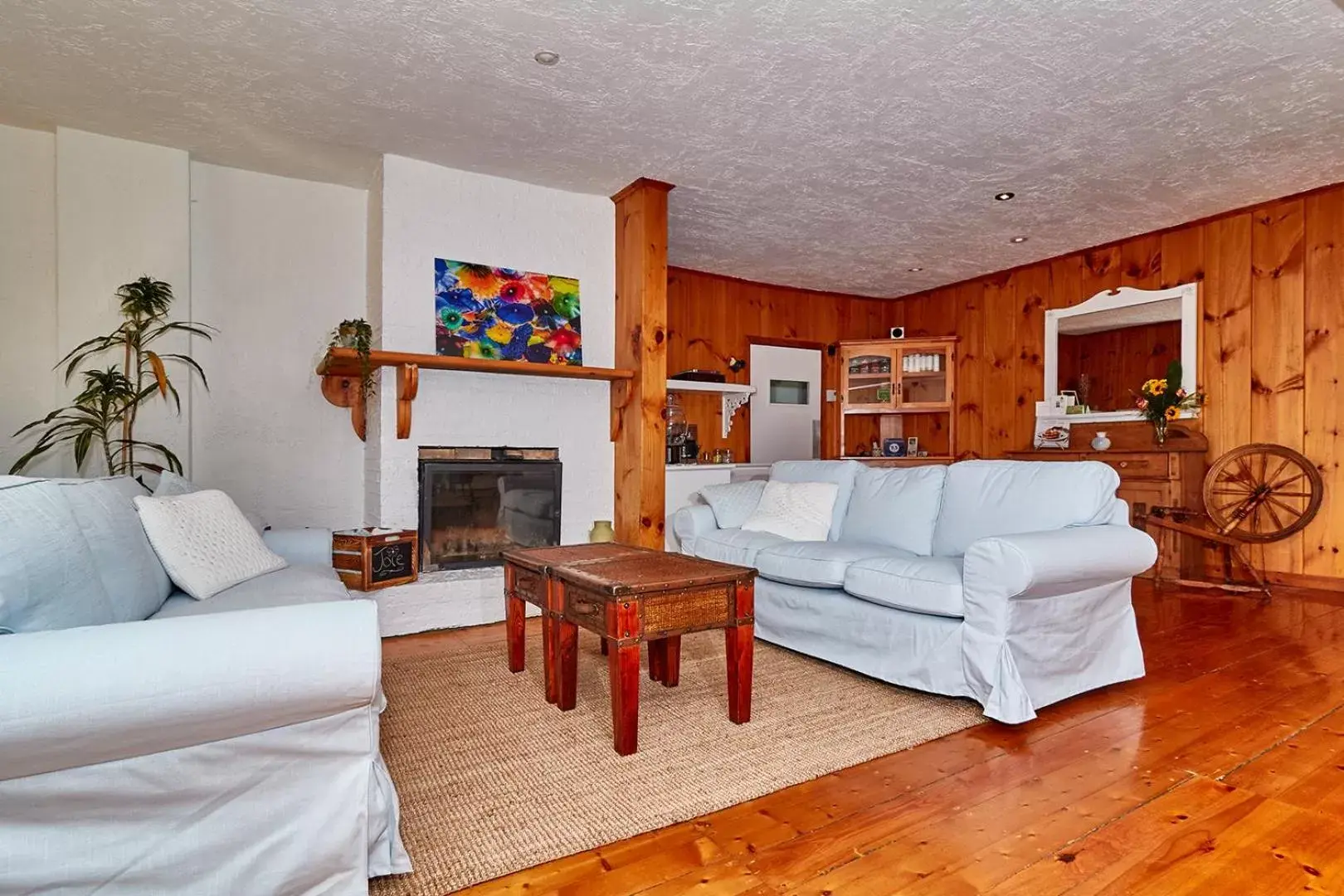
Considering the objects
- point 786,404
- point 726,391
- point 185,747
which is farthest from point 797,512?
point 786,404

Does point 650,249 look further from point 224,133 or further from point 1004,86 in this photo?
point 224,133

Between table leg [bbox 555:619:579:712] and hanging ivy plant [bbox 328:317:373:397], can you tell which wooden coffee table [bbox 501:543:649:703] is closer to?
table leg [bbox 555:619:579:712]

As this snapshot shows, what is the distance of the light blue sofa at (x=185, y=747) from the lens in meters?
1.15

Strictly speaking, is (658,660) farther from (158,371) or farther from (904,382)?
(904,382)

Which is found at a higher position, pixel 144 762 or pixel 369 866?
pixel 144 762

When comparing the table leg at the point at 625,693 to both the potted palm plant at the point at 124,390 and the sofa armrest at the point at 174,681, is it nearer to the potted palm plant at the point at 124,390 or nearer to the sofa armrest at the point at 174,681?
the sofa armrest at the point at 174,681

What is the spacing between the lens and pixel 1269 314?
15.2 ft

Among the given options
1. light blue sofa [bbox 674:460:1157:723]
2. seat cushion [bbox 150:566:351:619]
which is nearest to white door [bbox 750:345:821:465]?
light blue sofa [bbox 674:460:1157:723]

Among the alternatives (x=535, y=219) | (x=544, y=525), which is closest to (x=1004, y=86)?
(x=535, y=219)

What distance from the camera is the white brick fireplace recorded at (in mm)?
3727

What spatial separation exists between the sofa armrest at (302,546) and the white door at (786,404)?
13.5 feet

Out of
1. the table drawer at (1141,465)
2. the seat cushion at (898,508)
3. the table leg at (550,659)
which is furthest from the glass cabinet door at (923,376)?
the table leg at (550,659)

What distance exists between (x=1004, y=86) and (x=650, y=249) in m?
1.90

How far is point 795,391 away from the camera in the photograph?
22.4 ft
